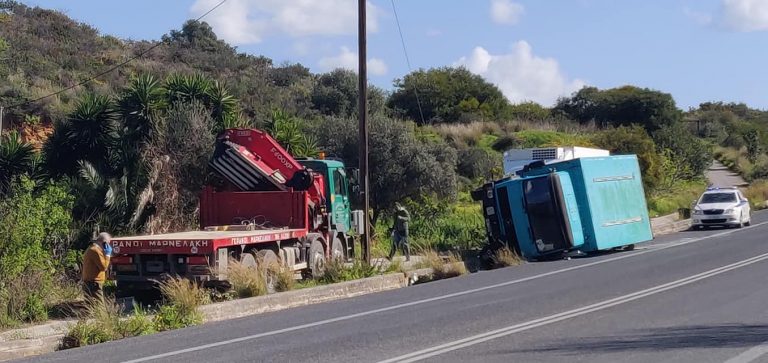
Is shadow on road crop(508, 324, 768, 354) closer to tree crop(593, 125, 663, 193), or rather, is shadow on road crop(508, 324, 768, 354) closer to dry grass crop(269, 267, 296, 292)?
dry grass crop(269, 267, 296, 292)

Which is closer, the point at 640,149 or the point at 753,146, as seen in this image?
the point at 640,149

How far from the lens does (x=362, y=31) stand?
23562 millimetres

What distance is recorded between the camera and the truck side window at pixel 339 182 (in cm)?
2267

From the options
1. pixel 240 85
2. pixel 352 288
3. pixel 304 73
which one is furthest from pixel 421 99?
pixel 352 288

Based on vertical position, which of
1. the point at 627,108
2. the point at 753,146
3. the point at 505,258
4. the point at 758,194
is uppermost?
the point at 627,108

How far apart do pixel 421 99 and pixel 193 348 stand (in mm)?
53888

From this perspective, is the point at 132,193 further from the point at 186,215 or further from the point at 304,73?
the point at 304,73

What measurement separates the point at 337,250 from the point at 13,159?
7960mm

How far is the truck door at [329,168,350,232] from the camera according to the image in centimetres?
2254

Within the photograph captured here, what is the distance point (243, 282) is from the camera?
17.2 meters

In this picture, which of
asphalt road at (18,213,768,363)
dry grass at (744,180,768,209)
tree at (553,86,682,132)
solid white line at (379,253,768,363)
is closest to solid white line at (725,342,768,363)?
asphalt road at (18,213,768,363)

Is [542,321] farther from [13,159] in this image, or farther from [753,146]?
[753,146]

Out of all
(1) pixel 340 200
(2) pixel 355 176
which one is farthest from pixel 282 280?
(2) pixel 355 176

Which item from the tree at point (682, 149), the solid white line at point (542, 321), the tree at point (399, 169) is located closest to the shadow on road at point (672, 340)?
the solid white line at point (542, 321)
